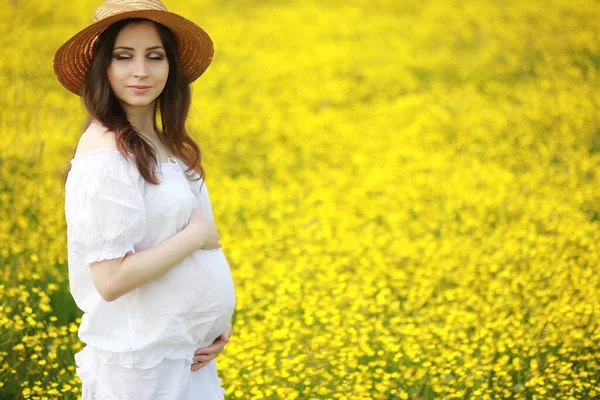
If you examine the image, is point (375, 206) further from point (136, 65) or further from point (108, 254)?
point (108, 254)

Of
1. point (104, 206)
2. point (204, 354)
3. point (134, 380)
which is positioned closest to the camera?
point (104, 206)

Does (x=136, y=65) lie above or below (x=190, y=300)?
above

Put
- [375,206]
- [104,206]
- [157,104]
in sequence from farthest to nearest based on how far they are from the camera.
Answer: [375,206]
[157,104]
[104,206]

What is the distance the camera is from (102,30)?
2.19 meters

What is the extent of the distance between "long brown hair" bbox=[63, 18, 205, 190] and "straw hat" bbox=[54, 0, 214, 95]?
0.03 metres

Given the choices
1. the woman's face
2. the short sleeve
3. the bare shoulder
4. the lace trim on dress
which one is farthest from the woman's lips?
the lace trim on dress

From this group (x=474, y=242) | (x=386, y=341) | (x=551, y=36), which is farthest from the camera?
(x=551, y=36)

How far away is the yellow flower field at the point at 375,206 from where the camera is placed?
351cm

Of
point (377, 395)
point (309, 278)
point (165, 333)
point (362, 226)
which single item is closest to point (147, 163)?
point (165, 333)

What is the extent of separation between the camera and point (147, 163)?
2113mm

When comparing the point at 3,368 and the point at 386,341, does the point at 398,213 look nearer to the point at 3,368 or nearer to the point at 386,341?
the point at 386,341

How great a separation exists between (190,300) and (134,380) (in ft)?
0.97

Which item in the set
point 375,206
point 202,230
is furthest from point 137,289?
point 375,206

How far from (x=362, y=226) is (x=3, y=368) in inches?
117
